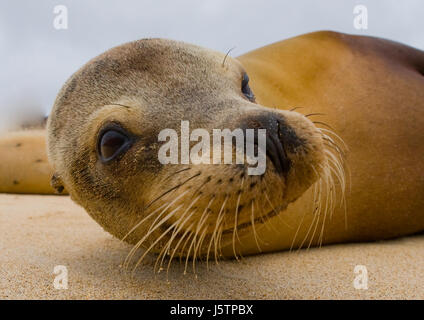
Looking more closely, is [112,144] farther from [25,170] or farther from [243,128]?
[25,170]

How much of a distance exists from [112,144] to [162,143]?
30 cm

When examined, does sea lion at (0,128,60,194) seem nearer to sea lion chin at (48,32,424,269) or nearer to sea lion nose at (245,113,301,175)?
sea lion chin at (48,32,424,269)

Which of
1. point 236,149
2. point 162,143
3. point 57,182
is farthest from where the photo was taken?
point 57,182

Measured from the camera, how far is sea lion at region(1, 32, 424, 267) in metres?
1.73

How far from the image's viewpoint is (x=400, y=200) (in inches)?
125

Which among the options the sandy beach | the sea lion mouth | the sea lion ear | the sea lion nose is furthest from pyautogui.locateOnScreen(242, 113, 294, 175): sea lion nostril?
the sea lion ear

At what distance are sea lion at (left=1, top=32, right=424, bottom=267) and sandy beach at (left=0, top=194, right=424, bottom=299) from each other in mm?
148

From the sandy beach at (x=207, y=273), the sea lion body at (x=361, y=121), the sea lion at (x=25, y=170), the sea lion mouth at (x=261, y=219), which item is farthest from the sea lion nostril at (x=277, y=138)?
the sea lion at (x=25, y=170)

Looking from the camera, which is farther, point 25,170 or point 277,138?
point 25,170

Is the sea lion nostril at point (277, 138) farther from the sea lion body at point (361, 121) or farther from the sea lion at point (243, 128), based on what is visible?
the sea lion body at point (361, 121)

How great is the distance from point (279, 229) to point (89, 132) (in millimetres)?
1329

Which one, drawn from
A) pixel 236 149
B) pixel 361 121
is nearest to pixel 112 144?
pixel 236 149

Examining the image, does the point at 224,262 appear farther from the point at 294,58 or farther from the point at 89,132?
the point at 294,58

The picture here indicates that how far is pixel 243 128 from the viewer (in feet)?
5.55
